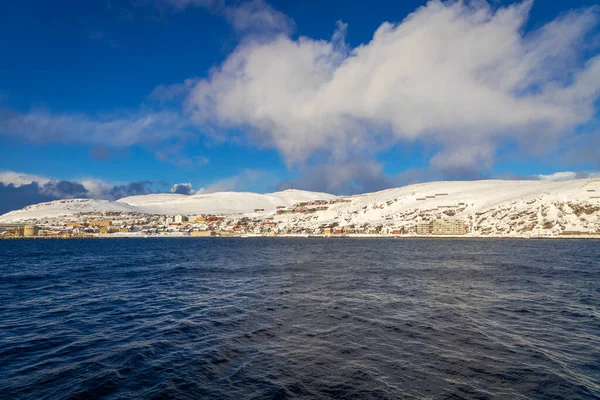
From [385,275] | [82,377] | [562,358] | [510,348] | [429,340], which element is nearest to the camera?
[82,377]

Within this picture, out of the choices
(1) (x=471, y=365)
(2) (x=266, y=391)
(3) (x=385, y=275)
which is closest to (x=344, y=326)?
(1) (x=471, y=365)

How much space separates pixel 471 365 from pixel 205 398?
12.1 meters

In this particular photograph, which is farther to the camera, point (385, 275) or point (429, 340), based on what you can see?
point (385, 275)

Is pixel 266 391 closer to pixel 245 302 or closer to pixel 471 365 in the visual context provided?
pixel 471 365

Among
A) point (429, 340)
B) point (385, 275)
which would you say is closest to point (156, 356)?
point (429, 340)

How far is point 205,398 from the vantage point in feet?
42.9

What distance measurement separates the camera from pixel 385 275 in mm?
48688

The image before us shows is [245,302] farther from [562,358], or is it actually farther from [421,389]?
[562,358]

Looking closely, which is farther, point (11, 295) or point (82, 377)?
point (11, 295)

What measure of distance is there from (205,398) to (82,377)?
6504mm

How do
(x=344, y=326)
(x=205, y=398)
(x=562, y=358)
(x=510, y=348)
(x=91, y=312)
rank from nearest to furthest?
(x=205, y=398), (x=562, y=358), (x=510, y=348), (x=344, y=326), (x=91, y=312)

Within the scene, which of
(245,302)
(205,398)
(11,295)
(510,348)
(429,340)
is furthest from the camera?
(11,295)

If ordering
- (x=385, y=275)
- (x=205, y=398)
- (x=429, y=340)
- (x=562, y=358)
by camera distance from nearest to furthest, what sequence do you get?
(x=205, y=398) → (x=562, y=358) → (x=429, y=340) → (x=385, y=275)

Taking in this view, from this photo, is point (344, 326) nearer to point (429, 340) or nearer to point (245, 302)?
point (429, 340)
